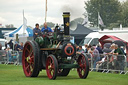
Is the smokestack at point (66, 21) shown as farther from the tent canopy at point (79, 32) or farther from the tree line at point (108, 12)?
the tree line at point (108, 12)

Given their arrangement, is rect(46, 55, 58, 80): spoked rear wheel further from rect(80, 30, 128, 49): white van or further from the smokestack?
rect(80, 30, 128, 49): white van

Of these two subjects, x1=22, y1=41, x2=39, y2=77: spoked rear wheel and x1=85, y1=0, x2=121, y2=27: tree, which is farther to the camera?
x1=85, y1=0, x2=121, y2=27: tree

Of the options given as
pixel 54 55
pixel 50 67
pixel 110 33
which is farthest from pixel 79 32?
pixel 50 67

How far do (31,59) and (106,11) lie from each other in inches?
2367

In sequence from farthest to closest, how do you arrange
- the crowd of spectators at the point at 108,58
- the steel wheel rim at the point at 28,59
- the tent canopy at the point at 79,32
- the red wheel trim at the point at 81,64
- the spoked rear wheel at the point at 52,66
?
1. the tent canopy at the point at 79,32
2. the crowd of spectators at the point at 108,58
3. the steel wheel rim at the point at 28,59
4. the red wheel trim at the point at 81,64
5. the spoked rear wheel at the point at 52,66

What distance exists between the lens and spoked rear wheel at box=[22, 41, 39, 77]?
1364 centimetres

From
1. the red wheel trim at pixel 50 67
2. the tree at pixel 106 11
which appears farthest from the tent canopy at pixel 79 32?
the tree at pixel 106 11

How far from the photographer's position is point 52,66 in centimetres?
1295

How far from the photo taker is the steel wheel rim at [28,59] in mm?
14144

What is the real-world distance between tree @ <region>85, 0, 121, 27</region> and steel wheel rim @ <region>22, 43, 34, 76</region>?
56.9m

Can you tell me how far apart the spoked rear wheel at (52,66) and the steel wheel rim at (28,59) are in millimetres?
1072

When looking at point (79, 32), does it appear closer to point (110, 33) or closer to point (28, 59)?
point (110, 33)

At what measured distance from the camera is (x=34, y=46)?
44.9 ft

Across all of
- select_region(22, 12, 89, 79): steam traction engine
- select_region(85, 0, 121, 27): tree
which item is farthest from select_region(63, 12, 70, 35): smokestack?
select_region(85, 0, 121, 27): tree
